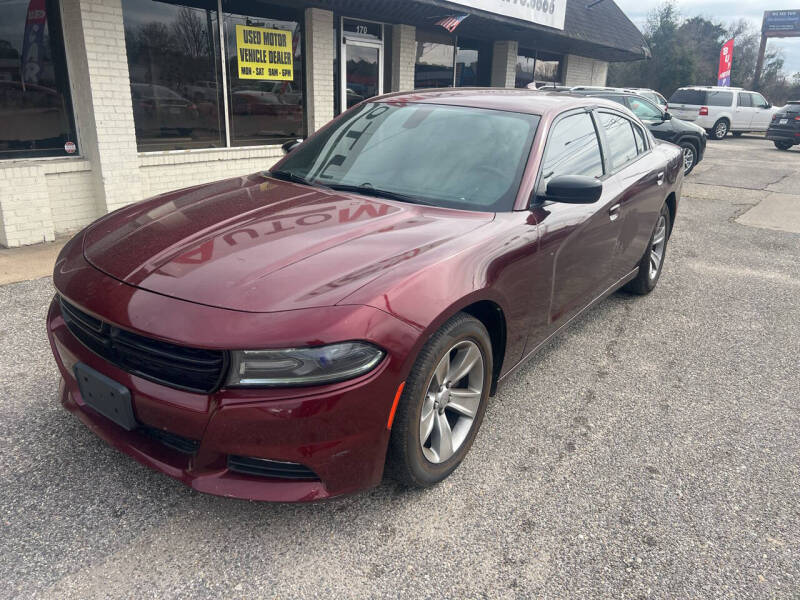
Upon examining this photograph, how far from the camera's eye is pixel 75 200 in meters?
6.88

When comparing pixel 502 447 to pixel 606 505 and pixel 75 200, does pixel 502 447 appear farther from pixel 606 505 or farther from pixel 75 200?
pixel 75 200

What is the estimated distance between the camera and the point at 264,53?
29.0 feet

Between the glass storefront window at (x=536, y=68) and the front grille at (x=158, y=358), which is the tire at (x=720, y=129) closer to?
the glass storefront window at (x=536, y=68)

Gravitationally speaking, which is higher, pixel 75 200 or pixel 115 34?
pixel 115 34

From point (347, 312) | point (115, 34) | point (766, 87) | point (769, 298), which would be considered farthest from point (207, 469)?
point (766, 87)

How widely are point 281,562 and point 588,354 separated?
267 centimetres

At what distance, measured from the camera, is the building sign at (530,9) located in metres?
11.0

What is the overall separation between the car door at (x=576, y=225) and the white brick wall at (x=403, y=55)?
7946 millimetres

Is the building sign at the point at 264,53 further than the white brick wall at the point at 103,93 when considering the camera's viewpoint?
Yes

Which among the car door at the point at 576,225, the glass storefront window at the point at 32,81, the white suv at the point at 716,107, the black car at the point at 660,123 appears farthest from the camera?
the white suv at the point at 716,107

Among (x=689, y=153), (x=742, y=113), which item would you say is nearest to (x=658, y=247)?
(x=689, y=153)

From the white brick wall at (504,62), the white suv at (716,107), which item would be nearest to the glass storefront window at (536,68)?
the white brick wall at (504,62)

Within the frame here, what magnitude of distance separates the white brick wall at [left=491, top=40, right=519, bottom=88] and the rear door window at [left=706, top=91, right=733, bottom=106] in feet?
36.2

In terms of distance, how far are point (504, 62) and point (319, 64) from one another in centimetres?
700
